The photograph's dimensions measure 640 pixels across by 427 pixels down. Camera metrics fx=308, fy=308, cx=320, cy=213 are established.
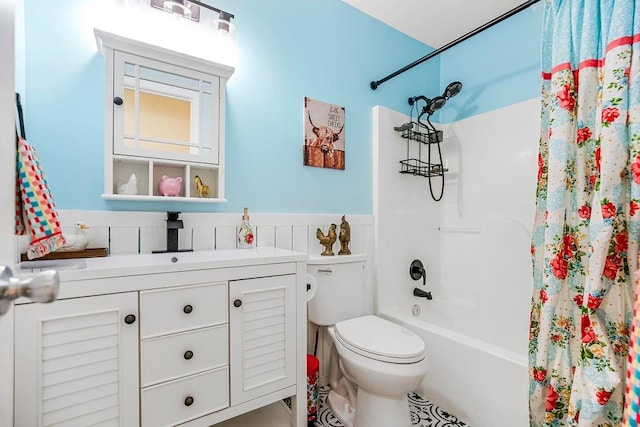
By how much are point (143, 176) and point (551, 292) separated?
173 cm

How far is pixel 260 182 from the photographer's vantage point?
1724mm

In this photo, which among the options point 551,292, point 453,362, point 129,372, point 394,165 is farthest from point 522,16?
point 129,372

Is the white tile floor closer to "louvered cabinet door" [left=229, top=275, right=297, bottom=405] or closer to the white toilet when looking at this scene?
the white toilet

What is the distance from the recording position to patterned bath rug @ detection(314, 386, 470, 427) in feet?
5.15

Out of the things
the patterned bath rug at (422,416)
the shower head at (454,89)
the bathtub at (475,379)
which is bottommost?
the patterned bath rug at (422,416)

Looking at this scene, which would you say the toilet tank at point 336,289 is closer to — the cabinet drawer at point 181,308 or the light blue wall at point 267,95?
the light blue wall at point 267,95

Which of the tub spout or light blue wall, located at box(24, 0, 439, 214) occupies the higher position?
light blue wall, located at box(24, 0, 439, 214)

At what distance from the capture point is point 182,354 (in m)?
1.11

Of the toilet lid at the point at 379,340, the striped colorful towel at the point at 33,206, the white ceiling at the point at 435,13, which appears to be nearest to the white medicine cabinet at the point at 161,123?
the striped colorful towel at the point at 33,206

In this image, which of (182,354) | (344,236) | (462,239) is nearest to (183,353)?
(182,354)

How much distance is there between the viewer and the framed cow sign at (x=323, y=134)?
1.88m

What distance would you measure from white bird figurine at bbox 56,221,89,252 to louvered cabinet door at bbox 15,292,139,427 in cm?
34

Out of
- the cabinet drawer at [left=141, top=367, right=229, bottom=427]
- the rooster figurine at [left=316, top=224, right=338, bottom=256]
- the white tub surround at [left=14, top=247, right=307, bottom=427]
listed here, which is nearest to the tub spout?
the rooster figurine at [left=316, top=224, right=338, bottom=256]

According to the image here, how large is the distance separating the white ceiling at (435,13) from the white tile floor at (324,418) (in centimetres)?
247
